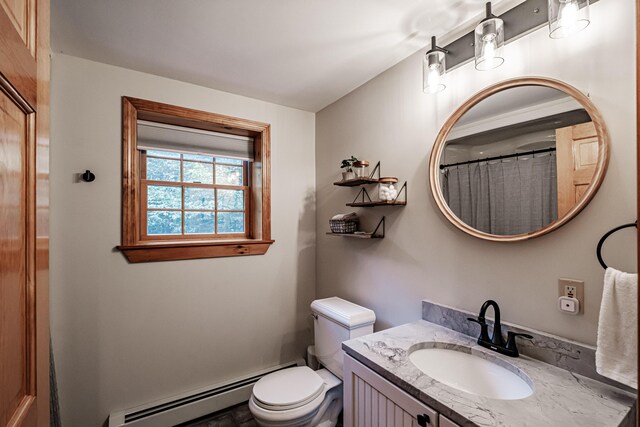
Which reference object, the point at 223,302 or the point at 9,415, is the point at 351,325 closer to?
the point at 223,302

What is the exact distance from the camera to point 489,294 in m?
1.39

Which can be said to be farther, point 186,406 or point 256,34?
point 186,406

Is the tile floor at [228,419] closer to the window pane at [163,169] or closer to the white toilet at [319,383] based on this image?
the white toilet at [319,383]

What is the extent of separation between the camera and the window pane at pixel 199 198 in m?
2.27

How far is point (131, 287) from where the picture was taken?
1.93 metres

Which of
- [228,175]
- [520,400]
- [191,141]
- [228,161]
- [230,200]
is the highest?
[191,141]

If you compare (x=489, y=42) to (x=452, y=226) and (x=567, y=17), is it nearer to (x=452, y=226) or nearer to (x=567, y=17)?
(x=567, y=17)

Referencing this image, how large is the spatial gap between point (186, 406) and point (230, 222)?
1339 millimetres

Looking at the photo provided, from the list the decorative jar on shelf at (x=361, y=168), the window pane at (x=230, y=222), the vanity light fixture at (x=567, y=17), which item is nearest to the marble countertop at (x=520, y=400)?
the decorative jar on shelf at (x=361, y=168)

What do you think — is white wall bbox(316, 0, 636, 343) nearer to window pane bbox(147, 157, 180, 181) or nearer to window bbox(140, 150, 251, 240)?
window bbox(140, 150, 251, 240)

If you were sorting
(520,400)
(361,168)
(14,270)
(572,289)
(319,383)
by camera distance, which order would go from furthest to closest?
(361,168) → (319,383) → (572,289) → (520,400) → (14,270)

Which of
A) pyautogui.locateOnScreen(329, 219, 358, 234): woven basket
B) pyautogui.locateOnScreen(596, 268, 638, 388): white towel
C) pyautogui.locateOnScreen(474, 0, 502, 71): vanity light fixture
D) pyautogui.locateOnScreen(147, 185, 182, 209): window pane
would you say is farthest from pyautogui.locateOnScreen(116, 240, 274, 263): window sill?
pyautogui.locateOnScreen(596, 268, 638, 388): white towel

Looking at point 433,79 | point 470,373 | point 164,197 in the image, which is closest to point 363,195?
point 433,79

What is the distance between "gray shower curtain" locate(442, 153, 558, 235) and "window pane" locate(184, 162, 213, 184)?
1758 millimetres
